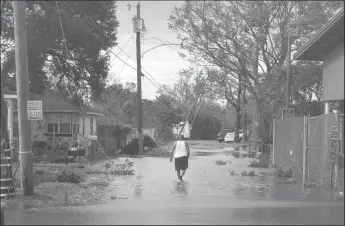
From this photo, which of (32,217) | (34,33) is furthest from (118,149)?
(32,217)

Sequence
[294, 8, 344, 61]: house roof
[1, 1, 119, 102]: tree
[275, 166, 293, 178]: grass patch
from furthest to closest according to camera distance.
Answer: [1, 1, 119, 102]: tree, [275, 166, 293, 178]: grass patch, [294, 8, 344, 61]: house roof

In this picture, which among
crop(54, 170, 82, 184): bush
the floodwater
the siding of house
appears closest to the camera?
the floodwater

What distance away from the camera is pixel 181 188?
51.0 feet

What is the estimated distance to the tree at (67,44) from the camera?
27.4 m

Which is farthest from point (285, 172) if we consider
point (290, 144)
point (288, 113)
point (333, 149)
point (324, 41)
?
point (324, 41)

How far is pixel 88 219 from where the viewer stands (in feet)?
33.4

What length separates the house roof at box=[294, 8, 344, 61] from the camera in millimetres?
11109

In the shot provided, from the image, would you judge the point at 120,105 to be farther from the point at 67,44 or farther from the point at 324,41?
the point at 324,41

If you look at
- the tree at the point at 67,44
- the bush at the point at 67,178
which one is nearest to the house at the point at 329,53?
the bush at the point at 67,178

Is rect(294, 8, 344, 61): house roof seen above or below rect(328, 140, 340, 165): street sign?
above

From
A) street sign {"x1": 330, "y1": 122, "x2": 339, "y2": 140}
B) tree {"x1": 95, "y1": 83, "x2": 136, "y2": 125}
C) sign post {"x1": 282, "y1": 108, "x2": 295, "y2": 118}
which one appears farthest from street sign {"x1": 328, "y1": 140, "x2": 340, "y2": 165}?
tree {"x1": 95, "y1": 83, "x2": 136, "y2": 125}

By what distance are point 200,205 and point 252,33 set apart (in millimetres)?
22353

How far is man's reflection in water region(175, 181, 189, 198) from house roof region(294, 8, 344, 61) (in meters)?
5.26

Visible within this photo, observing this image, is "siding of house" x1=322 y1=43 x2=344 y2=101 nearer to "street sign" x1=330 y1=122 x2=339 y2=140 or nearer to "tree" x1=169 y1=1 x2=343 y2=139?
"street sign" x1=330 y1=122 x2=339 y2=140
